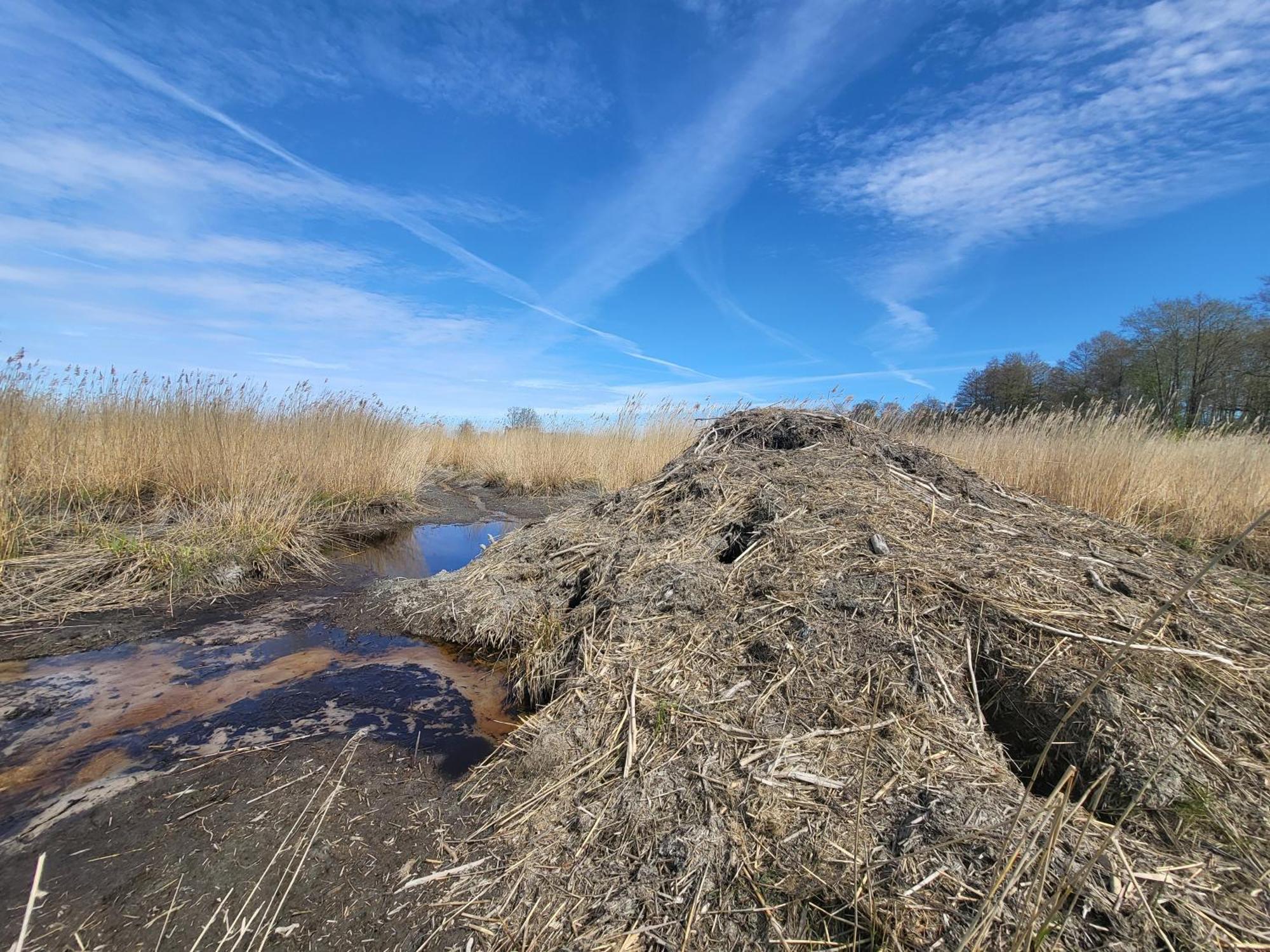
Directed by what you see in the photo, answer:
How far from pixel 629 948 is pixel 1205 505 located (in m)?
6.95

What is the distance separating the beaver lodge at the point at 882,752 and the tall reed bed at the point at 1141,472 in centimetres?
279

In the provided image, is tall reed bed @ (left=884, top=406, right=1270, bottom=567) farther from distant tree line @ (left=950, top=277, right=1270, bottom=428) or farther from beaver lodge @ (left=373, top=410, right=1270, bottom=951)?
distant tree line @ (left=950, top=277, right=1270, bottom=428)

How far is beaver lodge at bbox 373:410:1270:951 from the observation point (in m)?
1.29

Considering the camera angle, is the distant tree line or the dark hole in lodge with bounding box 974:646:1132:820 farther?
the distant tree line

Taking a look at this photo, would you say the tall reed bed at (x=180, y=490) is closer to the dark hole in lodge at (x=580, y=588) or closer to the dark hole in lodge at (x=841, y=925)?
the dark hole in lodge at (x=580, y=588)

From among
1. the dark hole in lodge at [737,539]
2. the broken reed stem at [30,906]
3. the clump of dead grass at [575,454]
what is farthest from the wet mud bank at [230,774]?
the clump of dead grass at [575,454]

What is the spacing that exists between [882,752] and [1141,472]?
5.64 meters

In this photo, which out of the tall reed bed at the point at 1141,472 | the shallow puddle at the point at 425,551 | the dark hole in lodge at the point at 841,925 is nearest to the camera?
the dark hole in lodge at the point at 841,925

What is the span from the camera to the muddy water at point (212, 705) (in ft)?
6.96

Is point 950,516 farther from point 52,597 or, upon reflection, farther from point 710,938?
point 52,597

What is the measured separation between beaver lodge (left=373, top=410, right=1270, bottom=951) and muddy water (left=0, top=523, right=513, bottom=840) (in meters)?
0.53

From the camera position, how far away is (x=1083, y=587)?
2289mm

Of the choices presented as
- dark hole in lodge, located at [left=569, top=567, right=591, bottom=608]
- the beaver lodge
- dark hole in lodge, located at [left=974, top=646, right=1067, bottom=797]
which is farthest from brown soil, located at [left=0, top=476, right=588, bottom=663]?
dark hole in lodge, located at [left=974, top=646, right=1067, bottom=797]

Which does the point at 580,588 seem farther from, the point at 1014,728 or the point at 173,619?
the point at 173,619
